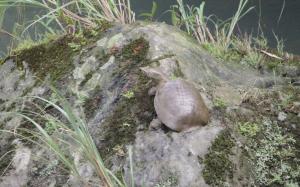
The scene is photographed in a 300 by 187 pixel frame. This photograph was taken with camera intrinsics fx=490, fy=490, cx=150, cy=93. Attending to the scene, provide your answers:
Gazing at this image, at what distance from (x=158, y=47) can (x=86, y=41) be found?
64 cm

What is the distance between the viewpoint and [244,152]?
8.73ft

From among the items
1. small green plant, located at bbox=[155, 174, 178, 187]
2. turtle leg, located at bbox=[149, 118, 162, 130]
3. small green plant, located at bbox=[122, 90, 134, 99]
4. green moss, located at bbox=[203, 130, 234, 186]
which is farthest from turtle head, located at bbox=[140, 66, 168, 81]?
small green plant, located at bbox=[155, 174, 178, 187]

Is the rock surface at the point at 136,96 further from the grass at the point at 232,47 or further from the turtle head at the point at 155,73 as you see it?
the grass at the point at 232,47

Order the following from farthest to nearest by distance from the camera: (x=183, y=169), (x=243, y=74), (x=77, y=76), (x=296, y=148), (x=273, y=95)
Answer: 1. (x=243, y=74)
2. (x=77, y=76)
3. (x=273, y=95)
4. (x=296, y=148)
5. (x=183, y=169)

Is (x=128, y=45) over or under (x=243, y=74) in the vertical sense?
over

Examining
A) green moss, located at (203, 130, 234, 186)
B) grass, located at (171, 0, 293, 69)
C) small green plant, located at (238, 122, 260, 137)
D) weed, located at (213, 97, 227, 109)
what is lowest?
grass, located at (171, 0, 293, 69)

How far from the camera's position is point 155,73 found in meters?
2.92

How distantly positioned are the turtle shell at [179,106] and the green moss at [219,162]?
Answer: 15 cm

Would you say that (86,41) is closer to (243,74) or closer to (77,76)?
(77,76)

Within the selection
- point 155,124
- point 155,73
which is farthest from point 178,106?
point 155,73

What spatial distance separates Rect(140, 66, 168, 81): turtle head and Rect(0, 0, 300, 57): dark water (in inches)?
187

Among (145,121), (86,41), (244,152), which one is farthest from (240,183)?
(86,41)

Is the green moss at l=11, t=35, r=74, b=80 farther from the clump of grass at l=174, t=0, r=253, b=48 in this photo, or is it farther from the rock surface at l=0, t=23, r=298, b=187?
the clump of grass at l=174, t=0, r=253, b=48

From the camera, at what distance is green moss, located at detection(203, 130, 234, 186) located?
251 cm
